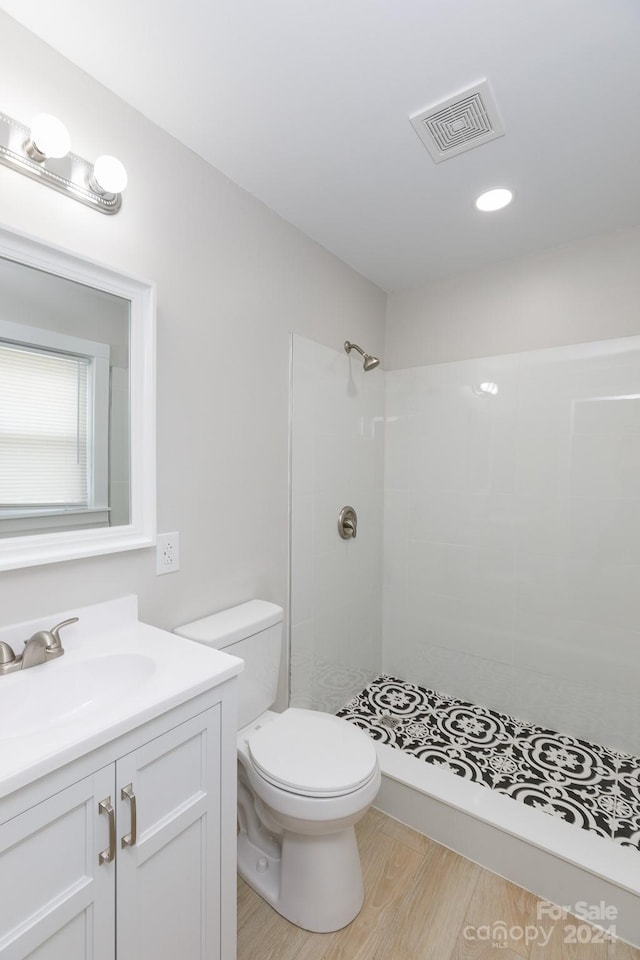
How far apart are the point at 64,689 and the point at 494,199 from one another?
221 centimetres

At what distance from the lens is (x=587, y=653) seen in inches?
82.3

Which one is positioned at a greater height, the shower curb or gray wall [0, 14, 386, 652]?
gray wall [0, 14, 386, 652]

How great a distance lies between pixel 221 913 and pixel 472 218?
250 cm

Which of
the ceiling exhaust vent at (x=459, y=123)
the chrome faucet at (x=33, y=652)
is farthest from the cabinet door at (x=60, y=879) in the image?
the ceiling exhaust vent at (x=459, y=123)

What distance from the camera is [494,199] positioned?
1802 mm

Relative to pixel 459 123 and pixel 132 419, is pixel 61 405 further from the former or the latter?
pixel 459 123

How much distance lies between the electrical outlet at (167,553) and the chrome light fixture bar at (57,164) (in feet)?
3.20

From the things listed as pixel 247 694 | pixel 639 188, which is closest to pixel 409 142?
pixel 639 188

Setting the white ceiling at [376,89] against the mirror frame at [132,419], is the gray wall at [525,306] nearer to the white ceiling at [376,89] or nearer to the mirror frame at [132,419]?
the white ceiling at [376,89]

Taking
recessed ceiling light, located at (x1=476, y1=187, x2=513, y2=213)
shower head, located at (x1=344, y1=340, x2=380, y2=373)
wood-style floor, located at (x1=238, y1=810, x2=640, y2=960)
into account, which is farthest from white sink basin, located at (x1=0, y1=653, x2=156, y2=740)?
recessed ceiling light, located at (x1=476, y1=187, x2=513, y2=213)

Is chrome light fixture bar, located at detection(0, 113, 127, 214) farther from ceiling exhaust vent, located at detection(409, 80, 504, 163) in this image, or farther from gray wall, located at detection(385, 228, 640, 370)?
gray wall, located at detection(385, 228, 640, 370)

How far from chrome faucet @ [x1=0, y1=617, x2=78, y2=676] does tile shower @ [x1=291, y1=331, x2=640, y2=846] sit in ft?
3.46

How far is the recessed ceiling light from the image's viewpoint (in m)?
1.75

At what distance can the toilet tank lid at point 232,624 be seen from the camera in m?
1.45
